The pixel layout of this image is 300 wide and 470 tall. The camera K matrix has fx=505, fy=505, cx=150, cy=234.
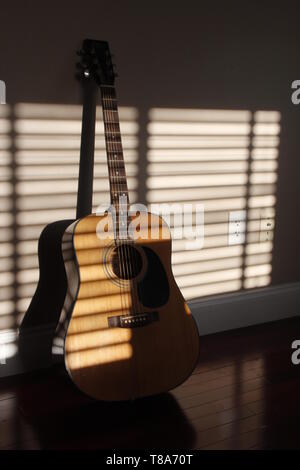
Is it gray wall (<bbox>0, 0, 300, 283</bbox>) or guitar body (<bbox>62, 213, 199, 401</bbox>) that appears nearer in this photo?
guitar body (<bbox>62, 213, 199, 401</bbox>)

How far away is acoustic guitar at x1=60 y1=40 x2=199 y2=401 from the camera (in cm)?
161

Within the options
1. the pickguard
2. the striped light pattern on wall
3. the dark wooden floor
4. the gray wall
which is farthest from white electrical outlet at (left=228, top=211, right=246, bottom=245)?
the pickguard

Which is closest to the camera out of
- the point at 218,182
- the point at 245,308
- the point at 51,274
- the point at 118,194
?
the point at 118,194

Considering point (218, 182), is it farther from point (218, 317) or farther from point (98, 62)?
point (98, 62)

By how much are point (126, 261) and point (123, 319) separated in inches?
7.8

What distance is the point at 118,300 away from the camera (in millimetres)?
1678

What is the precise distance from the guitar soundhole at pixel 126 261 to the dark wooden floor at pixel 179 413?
15.8 inches

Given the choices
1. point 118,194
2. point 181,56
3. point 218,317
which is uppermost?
point 181,56

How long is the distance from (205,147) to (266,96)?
400 millimetres

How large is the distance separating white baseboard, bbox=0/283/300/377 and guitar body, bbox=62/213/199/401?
36 centimetres

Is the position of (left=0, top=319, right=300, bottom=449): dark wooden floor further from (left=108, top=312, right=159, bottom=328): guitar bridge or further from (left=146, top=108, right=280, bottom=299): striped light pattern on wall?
(left=146, top=108, right=280, bottom=299): striped light pattern on wall

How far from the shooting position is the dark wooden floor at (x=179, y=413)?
5.00ft

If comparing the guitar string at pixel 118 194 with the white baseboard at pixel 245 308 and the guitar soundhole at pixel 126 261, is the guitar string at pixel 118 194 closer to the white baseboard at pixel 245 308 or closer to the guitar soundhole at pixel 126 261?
the guitar soundhole at pixel 126 261

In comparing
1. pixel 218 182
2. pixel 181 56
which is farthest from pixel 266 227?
pixel 181 56
